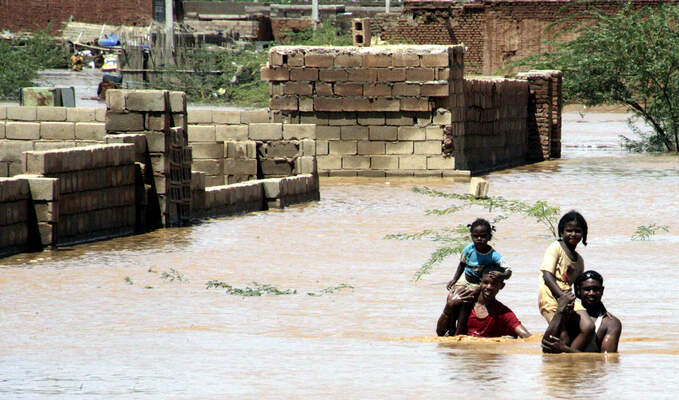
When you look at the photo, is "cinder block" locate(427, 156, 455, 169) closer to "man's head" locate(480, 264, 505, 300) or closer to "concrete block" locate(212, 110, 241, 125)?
"concrete block" locate(212, 110, 241, 125)

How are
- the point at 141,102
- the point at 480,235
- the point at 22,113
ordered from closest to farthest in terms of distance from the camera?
the point at 480,235 < the point at 141,102 < the point at 22,113

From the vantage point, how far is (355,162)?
25.8 m

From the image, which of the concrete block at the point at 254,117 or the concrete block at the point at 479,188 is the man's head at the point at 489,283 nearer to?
the concrete block at the point at 479,188

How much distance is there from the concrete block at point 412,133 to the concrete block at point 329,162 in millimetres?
1341

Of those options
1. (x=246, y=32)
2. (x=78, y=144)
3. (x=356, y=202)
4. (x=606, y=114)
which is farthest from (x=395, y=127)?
(x=246, y=32)

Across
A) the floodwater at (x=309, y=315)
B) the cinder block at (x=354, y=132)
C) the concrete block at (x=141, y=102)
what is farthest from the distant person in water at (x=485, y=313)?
the cinder block at (x=354, y=132)

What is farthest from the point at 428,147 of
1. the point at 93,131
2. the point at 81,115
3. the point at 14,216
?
the point at 14,216

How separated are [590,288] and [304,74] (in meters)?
17.1

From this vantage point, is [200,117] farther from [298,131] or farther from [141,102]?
[141,102]

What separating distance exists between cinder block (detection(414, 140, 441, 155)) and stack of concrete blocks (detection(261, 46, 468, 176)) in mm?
19

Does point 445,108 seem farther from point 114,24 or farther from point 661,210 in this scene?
point 114,24

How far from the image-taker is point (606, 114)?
52.3 meters

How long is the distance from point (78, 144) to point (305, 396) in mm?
12336

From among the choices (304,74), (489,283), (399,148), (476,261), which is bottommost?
(399,148)
